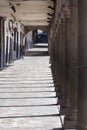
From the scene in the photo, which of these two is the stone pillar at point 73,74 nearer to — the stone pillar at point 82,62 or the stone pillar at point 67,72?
the stone pillar at point 67,72

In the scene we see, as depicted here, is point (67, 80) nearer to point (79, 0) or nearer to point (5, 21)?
point (79, 0)

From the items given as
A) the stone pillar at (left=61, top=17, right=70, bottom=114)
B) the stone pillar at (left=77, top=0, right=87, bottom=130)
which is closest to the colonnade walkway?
the stone pillar at (left=61, top=17, right=70, bottom=114)

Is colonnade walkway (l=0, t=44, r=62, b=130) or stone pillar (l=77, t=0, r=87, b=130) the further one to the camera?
colonnade walkway (l=0, t=44, r=62, b=130)

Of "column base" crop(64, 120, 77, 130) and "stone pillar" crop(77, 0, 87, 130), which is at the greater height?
"stone pillar" crop(77, 0, 87, 130)

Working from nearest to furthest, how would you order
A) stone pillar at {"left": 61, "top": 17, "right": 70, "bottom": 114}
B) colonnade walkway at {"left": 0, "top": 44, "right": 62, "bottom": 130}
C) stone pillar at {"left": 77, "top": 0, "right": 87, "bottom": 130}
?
stone pillar at {"left": 77, "top": 0, "right": 87, "bottom": 130}, colonnade walkway at {"left": 0, "top": 44, "right": 62, "bottom": 130}, stone pillar at {"left": 61, "top": 17, "right": 70, "bottom": 114}

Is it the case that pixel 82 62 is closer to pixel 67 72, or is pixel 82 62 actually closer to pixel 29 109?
pixel 67 72

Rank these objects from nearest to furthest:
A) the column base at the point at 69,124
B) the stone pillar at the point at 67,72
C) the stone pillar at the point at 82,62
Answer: the stone pillar at the point at 82,62
the column base at the point at 69,124
the stone pillar at the point at 67,72

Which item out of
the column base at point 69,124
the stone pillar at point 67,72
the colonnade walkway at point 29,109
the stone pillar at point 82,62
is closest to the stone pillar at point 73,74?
the column base at point 69,124

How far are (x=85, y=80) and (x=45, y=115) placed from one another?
435 cm

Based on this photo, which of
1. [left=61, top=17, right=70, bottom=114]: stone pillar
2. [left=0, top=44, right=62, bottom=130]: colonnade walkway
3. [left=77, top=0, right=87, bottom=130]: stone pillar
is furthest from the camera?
[left=61, top=17, right=70, bottom=114]: stone pillar

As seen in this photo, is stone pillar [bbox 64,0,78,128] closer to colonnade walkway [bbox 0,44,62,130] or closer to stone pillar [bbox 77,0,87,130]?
colonnade walkway [bbox 0,44,62,130]

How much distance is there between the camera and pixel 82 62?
5.48 metres

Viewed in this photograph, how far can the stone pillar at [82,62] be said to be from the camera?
5.49 metres

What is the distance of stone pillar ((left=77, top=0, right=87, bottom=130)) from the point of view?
18.0 feet
